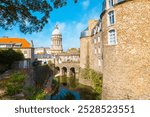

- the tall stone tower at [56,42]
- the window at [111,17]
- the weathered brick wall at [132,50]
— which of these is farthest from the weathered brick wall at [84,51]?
the tall stone tower at [56,42]

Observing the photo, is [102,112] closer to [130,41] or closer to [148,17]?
[130,41]

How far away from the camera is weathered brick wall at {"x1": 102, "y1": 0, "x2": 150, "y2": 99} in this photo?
14.4 metres

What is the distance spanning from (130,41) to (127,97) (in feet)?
15.5

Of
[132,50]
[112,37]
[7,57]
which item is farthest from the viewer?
[7,57]

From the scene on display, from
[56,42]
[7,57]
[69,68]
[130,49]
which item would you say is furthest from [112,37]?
[56,42]

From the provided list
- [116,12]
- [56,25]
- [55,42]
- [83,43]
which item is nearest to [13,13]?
[116,12]

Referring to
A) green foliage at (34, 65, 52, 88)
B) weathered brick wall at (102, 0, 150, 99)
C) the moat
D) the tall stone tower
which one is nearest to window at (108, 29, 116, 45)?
weathered brick wall at (102, 0, 150, 99)

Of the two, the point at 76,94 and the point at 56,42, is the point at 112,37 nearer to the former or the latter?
the point at 76,94

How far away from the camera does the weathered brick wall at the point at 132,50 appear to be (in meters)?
14.4

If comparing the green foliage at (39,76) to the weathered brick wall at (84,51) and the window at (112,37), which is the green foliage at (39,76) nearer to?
the window at (112,37)

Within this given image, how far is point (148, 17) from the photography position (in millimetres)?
14336

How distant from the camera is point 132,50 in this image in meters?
14.7

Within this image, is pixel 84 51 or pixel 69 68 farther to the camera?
pixel 69 68

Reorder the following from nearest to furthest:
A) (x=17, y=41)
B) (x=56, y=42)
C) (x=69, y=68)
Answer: (x=69, y=68), (x=17, y=41), (x=56, y=42)
